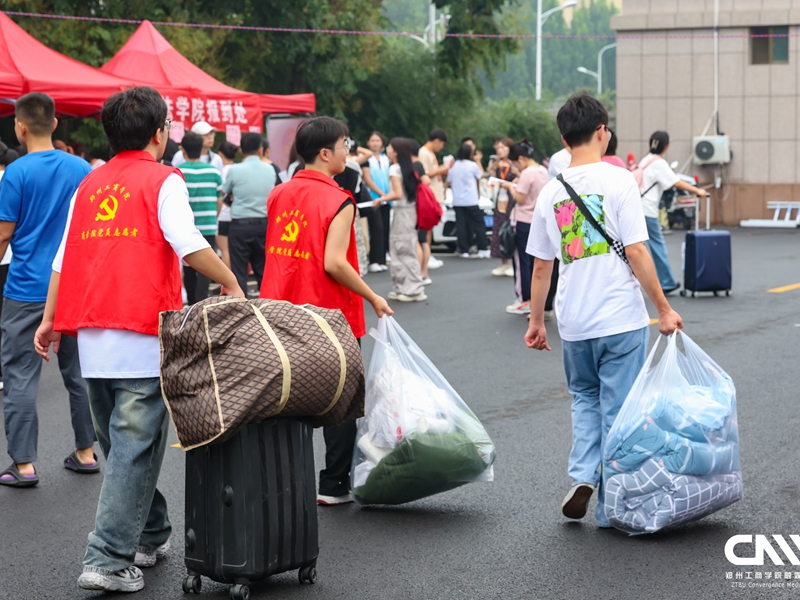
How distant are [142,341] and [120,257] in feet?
1.03

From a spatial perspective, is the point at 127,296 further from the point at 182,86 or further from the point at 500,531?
the point at 182,86

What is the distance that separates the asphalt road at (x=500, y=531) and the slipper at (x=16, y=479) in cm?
6

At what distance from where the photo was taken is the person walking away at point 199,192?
1002cm

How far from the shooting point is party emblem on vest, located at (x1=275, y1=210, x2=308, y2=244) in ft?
15.5

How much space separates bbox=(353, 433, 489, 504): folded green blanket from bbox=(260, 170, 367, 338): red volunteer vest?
577mm

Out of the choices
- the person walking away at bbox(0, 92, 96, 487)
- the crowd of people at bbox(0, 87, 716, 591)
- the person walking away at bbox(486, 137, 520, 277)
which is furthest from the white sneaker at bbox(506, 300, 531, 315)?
the person walking away at bbox(0, 92, 96, 487)

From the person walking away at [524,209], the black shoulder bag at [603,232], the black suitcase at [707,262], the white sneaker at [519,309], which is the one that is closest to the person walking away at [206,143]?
the person walking away at [524,209]

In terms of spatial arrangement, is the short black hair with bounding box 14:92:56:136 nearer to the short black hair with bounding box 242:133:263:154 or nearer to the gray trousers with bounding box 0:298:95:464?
the gray trousers with bounding box 0:298:95:464

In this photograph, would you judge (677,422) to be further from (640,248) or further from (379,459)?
(379,459)

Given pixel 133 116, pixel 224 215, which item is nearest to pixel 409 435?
pixel 133 116

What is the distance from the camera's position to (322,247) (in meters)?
4.69

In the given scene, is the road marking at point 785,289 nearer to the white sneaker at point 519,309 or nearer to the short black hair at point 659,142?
the short black hair at point 659,142

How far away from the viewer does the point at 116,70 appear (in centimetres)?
1432

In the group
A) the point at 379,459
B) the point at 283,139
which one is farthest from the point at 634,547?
the point at 283,139
